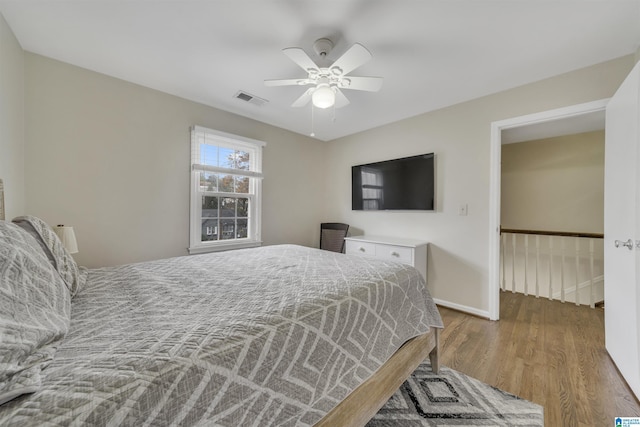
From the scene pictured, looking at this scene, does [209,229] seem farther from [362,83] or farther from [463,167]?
[463,167]

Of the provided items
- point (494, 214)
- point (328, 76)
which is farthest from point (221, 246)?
point (494, 214)

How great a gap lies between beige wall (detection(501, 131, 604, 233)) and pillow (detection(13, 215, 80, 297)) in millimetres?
5385

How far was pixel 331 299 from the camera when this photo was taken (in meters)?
1.17

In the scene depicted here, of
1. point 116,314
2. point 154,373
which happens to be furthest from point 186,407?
point 116,314

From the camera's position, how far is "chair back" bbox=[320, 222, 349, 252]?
3.86m

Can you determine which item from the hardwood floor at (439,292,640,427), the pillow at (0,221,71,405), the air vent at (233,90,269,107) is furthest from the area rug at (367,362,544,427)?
the air vent at (233,90,269,107)

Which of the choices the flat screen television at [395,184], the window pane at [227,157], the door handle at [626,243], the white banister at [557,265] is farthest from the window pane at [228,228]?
the white banister at [557,265]

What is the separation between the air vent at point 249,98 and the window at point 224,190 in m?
0.50

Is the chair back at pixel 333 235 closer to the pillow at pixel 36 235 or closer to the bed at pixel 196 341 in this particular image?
the bed at pixel 196 341

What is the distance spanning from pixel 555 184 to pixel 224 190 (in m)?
4.98

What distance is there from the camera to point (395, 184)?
135 inches

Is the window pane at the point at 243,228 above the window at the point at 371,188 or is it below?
below

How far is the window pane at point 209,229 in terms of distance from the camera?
2.99m

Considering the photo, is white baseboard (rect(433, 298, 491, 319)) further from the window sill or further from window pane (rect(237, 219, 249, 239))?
window pane (rect(237, 219, 249, 239))
